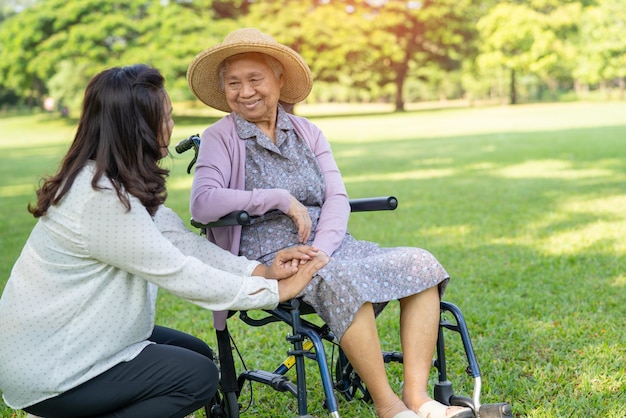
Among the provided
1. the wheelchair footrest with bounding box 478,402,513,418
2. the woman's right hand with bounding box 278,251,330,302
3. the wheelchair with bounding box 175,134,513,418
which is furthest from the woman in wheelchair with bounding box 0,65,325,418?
the wheelchair footrest with bounding box 478,402,513,418

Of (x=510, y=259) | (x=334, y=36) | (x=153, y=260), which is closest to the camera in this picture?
(x=153, y=260)

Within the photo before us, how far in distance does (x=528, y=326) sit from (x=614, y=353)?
22.6 inches

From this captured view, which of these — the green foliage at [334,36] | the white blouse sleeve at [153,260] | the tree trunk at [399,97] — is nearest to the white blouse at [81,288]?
the white blouse sleeve at [153,260]

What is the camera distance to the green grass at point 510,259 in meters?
3.22

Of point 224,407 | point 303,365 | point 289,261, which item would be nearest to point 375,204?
point 289,261

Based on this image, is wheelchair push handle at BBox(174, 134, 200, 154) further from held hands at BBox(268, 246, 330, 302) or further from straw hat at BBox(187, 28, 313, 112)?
held hands at BBox(268, 246, 330, 302)

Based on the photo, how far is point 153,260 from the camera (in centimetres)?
217

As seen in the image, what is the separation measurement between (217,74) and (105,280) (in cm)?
115

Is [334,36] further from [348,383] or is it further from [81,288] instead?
[81,288]

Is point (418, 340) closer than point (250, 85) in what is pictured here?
Yes

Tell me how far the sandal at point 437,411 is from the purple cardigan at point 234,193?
0.65 m

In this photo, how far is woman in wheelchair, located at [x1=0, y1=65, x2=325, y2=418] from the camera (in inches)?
84.7

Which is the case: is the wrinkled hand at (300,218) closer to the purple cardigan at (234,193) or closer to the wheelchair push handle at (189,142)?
the purple cardigan at (234,193)

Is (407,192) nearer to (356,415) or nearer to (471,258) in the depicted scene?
(471,258)
